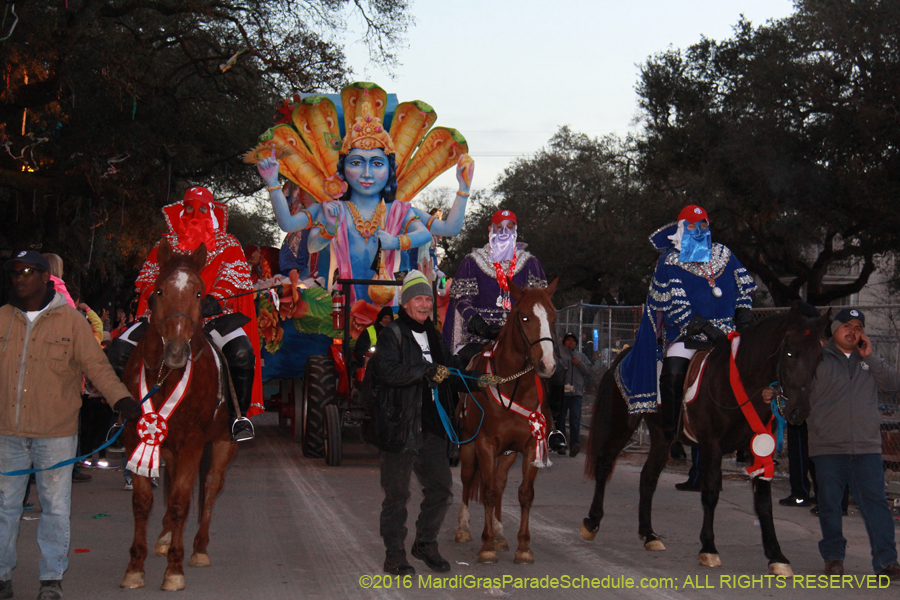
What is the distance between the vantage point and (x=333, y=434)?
1169 centimetres

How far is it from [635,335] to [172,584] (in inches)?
363

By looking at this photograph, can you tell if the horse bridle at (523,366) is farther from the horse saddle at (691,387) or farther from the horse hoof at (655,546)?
the horse hoof at (655,546)

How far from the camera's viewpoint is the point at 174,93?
792 inches

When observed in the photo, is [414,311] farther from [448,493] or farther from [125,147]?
[125,147]

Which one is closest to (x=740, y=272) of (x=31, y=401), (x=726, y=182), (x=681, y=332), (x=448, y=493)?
(x=681, y=332)

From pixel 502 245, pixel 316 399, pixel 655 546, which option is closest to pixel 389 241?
pixel 316 399

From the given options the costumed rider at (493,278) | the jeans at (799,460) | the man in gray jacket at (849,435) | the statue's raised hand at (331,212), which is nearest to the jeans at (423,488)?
the costumed rider at (493,278)

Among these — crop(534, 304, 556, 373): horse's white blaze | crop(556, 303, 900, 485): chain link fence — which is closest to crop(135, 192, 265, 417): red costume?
crop(534, 304, 556, 373): horse's white blaze

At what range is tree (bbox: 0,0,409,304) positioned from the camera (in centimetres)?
1652

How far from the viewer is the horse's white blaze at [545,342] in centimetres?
691

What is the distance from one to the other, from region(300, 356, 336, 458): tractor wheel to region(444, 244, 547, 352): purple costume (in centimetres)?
288

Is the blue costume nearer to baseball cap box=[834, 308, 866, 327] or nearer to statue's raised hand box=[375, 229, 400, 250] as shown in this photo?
baseball cap box=[834, 308, 866, 327]

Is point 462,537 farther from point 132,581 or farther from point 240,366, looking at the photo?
point 132,581

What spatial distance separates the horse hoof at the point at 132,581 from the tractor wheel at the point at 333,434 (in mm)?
5590
